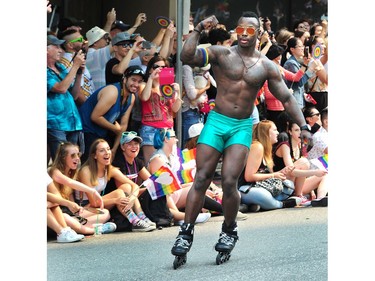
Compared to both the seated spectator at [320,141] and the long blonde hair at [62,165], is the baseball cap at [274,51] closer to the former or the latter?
the seated spectator at [320,141]

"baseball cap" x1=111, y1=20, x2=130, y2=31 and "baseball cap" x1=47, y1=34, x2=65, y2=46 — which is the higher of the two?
"baseball cap" x1=111, y1=20, x2=130, y2=31

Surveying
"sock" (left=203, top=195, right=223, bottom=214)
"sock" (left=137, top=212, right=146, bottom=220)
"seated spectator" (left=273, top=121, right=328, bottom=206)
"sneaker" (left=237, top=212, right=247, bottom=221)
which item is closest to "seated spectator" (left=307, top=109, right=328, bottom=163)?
"seated spectator" (left=273, top=121, right=328, bottom=206)

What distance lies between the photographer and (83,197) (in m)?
8.56

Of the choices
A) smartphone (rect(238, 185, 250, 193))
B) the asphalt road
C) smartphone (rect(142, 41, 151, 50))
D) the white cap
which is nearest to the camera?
the asphalt road

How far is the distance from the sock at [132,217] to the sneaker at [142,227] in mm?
25

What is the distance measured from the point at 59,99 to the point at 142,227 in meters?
1.06

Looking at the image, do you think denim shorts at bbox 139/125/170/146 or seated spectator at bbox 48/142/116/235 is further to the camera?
denim shorts at bbox 139/125/170/146

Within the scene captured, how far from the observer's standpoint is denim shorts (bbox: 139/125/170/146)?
8840 mm

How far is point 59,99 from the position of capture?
8344mm

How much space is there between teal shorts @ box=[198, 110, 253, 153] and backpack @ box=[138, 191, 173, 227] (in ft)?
3.40

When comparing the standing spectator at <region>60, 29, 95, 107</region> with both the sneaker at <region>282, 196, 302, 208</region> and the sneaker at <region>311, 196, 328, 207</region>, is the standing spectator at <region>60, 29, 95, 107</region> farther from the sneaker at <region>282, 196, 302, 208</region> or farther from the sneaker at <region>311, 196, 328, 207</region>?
the sneaker at <region>311, 196, 328, 207</region>

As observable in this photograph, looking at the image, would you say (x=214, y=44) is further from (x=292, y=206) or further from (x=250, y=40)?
(x=292, y=206)

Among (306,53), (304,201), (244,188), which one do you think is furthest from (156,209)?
(306,53)
